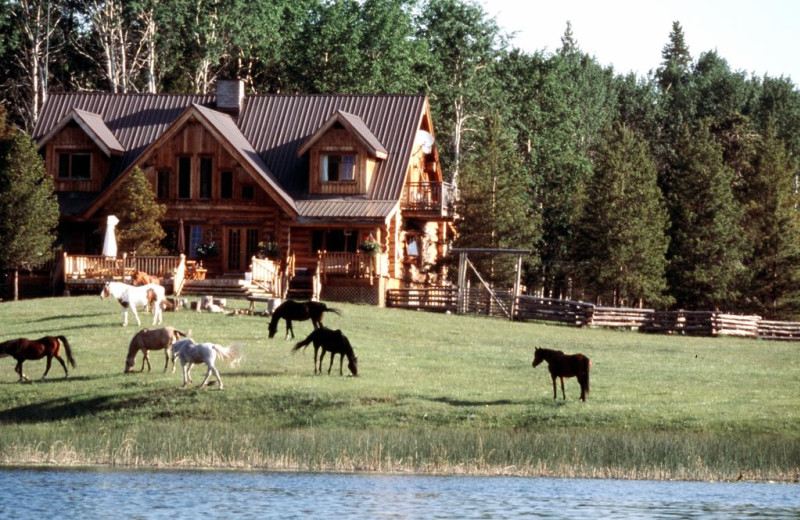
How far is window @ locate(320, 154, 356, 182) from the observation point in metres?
59.7

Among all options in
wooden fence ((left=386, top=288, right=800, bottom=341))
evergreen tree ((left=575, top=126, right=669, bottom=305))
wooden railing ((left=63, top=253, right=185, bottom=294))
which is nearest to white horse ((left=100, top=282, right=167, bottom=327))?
wooden railing ((left=63, top=253, right=185, bottom=294))

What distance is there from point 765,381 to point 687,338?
17.0 m

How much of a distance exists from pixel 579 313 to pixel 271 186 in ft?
45.0

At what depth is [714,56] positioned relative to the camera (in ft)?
402

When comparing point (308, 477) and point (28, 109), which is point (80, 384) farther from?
point (28, 109)

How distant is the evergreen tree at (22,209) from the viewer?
53281 millimetres

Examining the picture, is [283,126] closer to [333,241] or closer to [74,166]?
[333,241]

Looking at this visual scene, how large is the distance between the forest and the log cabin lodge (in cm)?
538

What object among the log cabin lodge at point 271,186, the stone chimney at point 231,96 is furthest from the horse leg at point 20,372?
the stone chimney at point 231,96

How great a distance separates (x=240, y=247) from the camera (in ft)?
194

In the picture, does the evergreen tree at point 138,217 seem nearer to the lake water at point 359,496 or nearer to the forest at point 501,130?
the forest at point 501,130

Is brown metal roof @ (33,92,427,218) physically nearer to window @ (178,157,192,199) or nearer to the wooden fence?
window @ (178,157,192,199)

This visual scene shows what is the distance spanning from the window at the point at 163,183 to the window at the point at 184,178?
1.98ft

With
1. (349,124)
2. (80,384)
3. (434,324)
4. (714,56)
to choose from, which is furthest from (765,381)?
(714,56)
